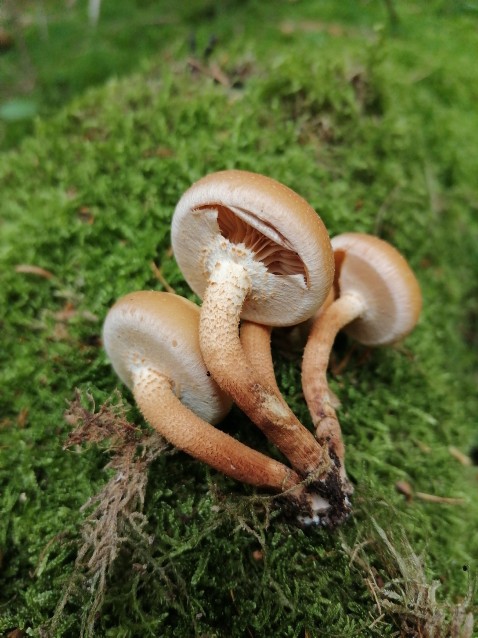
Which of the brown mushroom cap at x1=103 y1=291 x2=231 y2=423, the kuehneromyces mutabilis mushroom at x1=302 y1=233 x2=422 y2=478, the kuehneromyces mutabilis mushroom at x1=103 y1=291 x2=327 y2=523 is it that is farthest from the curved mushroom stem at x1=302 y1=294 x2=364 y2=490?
the brown mushroom cap at x1=103 y1=291 x2=231 y2=423

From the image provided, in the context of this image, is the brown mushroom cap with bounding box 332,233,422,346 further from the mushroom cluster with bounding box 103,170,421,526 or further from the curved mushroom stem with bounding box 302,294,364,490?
the mushroom cluster with bounding box 103,170,421,526

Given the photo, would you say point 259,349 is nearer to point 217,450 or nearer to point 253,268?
point 253,268

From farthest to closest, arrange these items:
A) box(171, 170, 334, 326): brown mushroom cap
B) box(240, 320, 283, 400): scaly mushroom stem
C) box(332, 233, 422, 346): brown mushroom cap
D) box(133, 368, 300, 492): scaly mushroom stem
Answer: box(332, 233, 422, 346): brown mushroom cap, box(240, 320, 283, 400): scaly mushroom stem, box(133, 368, 300, 492): scaly mushroom stem, box(171, 170, 334, 326): brown mushroom cap

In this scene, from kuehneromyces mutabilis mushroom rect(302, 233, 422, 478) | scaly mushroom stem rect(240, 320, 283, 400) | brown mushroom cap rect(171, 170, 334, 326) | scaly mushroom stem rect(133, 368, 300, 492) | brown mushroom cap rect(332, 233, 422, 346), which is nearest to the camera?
brown mushroom cap rect(171, 170, 334, 326)

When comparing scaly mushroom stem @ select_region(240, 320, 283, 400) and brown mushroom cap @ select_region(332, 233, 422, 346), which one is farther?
brown mushroom cap @ select_region(332, 233, 422, 346)

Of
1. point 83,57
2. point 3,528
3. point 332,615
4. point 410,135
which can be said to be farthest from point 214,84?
point 332,615

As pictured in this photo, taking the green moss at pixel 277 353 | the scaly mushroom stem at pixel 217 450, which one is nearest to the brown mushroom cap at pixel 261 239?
the green moss at pixel 277 353

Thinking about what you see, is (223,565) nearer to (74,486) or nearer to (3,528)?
(74,486)

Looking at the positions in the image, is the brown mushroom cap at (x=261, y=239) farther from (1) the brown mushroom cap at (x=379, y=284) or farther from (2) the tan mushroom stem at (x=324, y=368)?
(1) the brown mushroom cap at (x=379, y=284)
